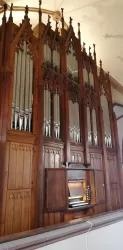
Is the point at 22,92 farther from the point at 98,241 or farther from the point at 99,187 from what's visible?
the point at 98,241

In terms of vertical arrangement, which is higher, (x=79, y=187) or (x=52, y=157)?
(x=52, y=157)

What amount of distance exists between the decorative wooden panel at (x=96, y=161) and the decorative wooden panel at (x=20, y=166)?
71.5 inches

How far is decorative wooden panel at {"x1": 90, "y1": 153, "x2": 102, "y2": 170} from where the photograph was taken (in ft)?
15.7

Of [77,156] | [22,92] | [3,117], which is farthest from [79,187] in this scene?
[22,92]

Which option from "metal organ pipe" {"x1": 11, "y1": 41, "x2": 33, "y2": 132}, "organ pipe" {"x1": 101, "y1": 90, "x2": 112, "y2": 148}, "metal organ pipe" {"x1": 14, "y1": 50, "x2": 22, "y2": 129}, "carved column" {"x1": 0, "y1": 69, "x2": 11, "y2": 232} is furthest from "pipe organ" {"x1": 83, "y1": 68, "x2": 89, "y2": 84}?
"carved column" {"x1": 0, "y1": 69, "x2": 11, "y2": 232}

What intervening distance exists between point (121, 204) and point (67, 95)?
Result: 11.0 feet

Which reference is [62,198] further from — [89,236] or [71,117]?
[89,236]

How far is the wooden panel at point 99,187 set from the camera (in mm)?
4264

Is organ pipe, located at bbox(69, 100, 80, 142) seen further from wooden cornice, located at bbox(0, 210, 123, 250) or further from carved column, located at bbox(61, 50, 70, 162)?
wooden cornice, located at bbox(0, 210, 123, 250)

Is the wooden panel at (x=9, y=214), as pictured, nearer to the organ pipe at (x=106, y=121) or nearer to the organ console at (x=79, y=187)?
the organ console at (x=79, y=187)

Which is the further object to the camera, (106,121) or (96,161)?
(106,121)

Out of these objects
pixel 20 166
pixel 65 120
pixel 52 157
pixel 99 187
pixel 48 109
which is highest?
pixel 48 109

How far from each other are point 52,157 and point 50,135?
1.56 feet

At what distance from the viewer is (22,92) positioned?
152 inches
